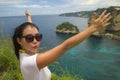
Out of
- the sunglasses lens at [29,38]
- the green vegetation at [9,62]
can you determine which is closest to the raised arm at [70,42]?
the sunglasses lens at [29,38]

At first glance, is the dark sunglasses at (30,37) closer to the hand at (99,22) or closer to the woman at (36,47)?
the woman at (36,47)

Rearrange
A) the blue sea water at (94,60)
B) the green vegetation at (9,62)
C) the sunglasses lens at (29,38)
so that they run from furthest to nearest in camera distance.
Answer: the blue sea water at (94,60)
the green vegetation at (9,62)
the sunglasses lens at (29,38)

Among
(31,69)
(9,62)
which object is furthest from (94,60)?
(31,69)

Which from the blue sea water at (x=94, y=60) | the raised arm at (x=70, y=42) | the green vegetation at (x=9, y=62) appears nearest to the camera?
the raised arm at (x=70, y=42)

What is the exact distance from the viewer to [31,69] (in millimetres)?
1522

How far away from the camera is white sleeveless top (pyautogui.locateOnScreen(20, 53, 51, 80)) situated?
4.90 ft

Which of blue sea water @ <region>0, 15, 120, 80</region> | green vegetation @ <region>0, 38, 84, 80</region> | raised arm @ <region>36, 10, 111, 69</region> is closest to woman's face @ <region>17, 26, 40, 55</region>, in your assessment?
raised arm @ <region>36, 10, 111, 69</region>

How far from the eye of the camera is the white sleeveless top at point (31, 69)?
1.49 m

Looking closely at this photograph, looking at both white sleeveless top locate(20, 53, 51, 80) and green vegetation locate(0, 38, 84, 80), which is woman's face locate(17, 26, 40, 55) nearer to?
white sleeveless top locate(20, 53, 51, 80)

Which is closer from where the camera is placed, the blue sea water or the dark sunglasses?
the dark sunglasses

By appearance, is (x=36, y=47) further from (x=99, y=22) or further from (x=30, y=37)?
(x=99, y=22)

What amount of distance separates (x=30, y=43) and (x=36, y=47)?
1.9 inches

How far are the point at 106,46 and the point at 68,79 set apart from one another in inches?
1839

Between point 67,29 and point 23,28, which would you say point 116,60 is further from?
point 23,28
